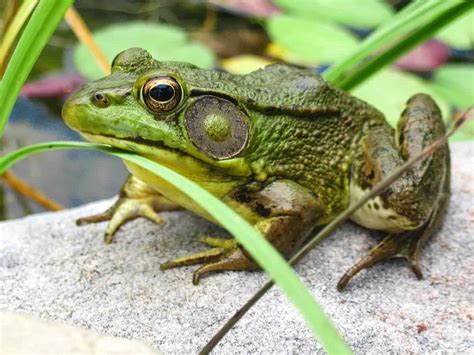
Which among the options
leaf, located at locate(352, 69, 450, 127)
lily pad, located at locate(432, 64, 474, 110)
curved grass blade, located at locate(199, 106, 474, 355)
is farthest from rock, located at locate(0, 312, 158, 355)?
lily pad, located at locate(432, 64, 474, 110)

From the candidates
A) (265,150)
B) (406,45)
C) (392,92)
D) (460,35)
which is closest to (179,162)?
(265,150)

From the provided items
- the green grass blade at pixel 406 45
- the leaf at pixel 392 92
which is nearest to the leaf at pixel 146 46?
the leaf at pixel 392 92

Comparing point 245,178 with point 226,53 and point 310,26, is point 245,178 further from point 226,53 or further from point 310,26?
point 226,53

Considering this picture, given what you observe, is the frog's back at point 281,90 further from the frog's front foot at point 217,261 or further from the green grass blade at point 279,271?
the green grass blade at point 279,271

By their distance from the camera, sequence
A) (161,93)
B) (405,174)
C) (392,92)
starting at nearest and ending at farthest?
(161,93) → (405,174) → (392,92)

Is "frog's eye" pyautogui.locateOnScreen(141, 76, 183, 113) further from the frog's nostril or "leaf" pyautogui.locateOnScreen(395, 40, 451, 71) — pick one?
"leaf" pyautogui.locateOnScreen(395, 40, 451, 71)

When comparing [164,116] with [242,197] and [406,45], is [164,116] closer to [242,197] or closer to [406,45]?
[242,197]
